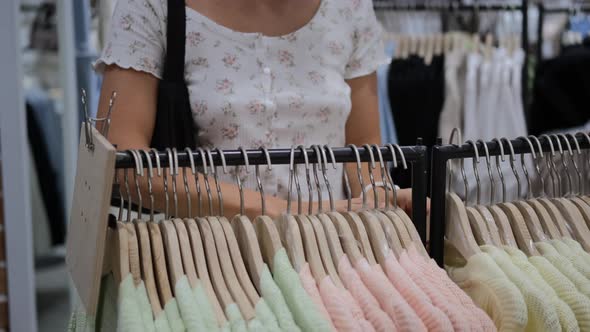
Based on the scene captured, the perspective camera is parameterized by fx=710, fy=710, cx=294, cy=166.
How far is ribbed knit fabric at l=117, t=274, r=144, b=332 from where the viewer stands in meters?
0.78

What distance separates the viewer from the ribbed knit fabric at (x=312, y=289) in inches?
32.8

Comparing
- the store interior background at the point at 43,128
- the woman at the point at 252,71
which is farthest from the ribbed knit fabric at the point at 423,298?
the store interior background at the point at 43,128

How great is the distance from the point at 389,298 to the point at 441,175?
0.22 meters

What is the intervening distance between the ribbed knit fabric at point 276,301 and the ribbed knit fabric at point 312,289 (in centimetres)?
4

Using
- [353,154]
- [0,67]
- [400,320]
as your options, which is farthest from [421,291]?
[0,67]

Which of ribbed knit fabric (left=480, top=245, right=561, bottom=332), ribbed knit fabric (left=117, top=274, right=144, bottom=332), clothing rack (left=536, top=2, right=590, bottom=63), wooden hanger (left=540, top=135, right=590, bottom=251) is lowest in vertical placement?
ribbed knit fabric (left=480, top=245, right=561, bottom=332)

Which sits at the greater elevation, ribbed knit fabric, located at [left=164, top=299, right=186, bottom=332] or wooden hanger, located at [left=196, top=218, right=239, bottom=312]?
wooden hanger, located at [left=196, top=218, right=239, bottom=312]

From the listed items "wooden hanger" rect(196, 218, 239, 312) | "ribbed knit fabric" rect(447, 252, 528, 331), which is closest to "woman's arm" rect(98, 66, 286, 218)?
"wooden hanger" rect(196, 218, 239, 312)

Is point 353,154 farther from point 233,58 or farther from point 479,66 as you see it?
point 479,66

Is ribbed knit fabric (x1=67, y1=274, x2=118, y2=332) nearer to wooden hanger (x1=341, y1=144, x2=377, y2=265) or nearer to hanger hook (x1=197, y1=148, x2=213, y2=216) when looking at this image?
hanger hook (x1=197, y1=148, x2=213, y2=216)

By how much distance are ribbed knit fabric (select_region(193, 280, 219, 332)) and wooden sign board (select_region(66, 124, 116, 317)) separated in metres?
0.12

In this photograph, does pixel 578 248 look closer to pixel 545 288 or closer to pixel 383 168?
pixel 545 288

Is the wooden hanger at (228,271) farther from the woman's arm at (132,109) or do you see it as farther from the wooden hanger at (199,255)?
the woman's arm at (132,109)

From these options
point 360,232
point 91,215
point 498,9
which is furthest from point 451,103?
point 91,215
